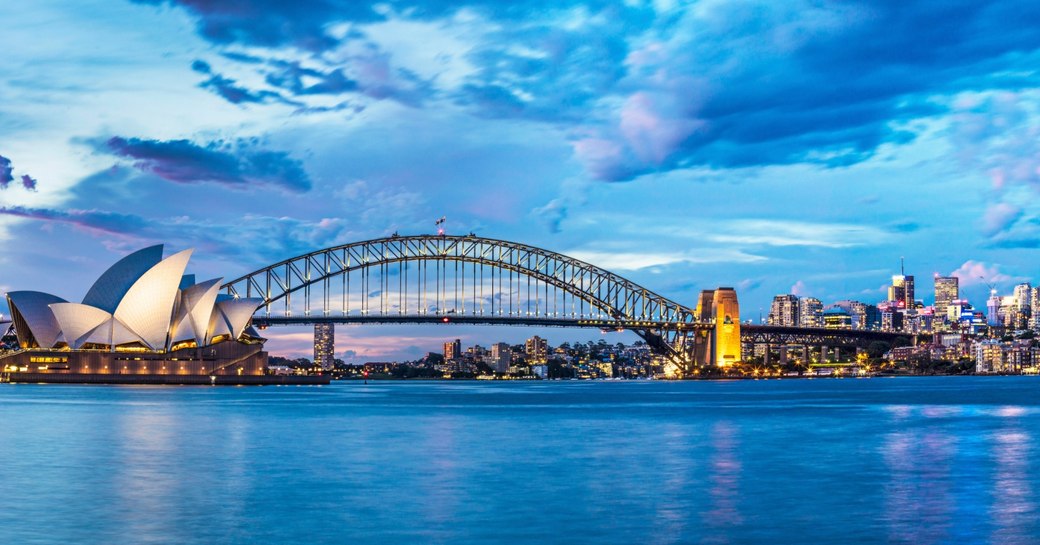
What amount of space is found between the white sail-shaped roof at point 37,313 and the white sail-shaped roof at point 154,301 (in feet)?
22.1

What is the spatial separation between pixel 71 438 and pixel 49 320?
61441mm

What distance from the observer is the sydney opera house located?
290 ft

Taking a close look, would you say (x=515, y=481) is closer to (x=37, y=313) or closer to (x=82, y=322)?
(x=82, y=322)

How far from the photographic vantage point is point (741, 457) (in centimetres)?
3033

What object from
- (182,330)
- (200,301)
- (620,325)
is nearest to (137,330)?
(182,330)

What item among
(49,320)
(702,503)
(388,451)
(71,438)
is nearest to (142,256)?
(49,320)

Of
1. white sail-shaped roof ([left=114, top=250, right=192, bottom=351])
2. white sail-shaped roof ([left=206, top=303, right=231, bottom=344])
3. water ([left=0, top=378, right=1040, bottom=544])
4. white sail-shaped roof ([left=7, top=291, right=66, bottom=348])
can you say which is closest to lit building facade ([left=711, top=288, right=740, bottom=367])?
white sail-shaped roof ([left=206, top=303, right=231, bottom=344])

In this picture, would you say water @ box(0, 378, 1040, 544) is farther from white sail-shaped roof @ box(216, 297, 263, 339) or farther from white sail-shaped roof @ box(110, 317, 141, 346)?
white sail-shaped roof @ box(216, 297, 263, 339)

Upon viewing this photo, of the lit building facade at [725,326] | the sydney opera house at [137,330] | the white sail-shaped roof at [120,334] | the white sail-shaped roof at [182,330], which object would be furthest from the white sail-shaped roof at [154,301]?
the lit building facade at [725,326]

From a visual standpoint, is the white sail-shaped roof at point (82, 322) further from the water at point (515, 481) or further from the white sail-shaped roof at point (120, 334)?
the water at point (515, 481)

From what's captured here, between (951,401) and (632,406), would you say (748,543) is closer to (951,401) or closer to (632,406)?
(632,406)

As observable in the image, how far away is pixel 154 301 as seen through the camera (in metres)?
88.8

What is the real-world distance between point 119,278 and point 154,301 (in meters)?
3.19

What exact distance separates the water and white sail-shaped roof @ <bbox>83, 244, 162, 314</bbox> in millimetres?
42557
